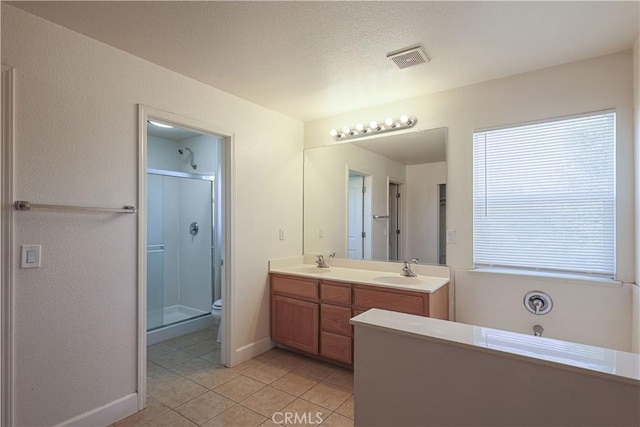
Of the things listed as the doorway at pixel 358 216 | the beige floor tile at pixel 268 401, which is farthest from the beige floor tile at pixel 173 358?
the doorway at pixel 358 216

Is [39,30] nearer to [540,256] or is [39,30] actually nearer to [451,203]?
[451,203]

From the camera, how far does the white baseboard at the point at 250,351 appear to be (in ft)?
9.35

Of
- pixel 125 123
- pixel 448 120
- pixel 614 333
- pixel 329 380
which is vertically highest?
pixel 448 120

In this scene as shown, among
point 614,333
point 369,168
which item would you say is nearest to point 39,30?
point 369,168

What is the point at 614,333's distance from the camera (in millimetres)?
2096

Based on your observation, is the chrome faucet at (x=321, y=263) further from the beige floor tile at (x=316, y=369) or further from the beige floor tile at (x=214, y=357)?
the beige floor tile at (x=214, y=357)

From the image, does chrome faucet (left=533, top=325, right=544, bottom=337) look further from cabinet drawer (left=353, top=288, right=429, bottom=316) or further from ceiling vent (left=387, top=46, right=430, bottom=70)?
ceiling vent (left=387, top=46, right=430, bottom=70)

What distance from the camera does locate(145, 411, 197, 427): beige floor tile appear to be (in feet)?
6.59

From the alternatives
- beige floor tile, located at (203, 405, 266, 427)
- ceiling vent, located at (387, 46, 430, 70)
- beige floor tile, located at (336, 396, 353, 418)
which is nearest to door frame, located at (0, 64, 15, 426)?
beige floor tile, located at (203, 405, 266, 427)

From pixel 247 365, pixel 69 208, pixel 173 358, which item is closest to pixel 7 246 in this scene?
pixel 69 208

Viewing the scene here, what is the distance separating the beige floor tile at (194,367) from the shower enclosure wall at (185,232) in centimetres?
111

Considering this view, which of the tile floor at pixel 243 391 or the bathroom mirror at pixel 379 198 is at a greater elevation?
the bathroom mirror at pixel 379 198

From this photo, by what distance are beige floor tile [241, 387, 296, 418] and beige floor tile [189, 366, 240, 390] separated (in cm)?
35

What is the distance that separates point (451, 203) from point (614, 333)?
4.35ft
